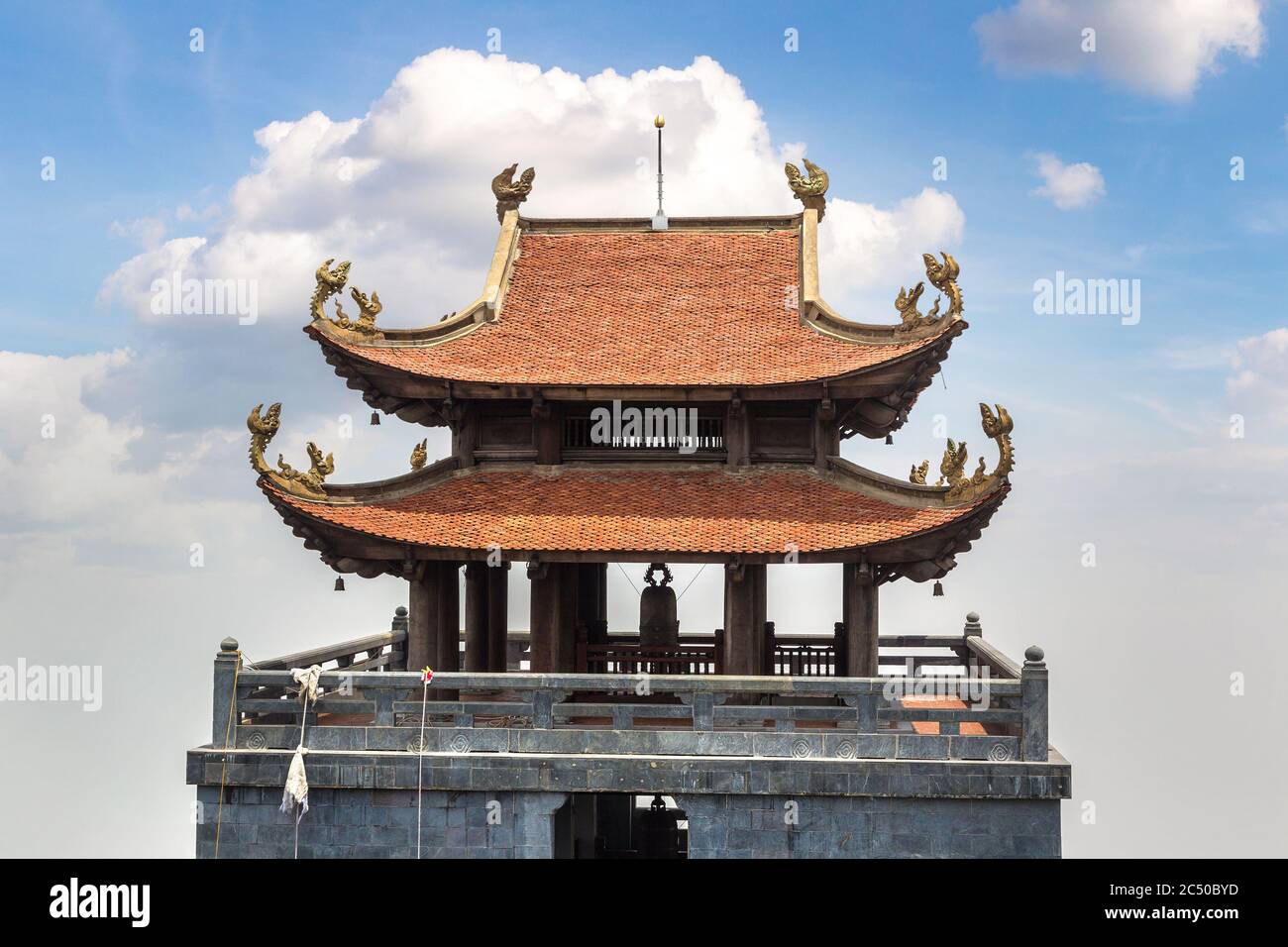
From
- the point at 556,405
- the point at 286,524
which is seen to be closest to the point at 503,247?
the point at 556,405

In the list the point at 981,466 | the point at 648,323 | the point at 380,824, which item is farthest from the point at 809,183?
the point at 380,824

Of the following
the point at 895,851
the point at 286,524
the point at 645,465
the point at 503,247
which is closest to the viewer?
the point at 895,851

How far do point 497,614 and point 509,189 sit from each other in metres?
9.16

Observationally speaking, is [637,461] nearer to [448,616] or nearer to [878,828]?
[448,616]

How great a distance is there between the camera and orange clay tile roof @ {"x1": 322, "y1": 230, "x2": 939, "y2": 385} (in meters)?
23.3

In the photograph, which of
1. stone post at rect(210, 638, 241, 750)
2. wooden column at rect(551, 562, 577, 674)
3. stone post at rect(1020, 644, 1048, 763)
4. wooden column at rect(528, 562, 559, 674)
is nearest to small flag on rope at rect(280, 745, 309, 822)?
stone post at rect(210, 638, 241, 750)

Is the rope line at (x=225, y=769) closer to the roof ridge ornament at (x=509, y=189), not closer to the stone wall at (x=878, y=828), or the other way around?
the stone wall at (x=878, y=828)

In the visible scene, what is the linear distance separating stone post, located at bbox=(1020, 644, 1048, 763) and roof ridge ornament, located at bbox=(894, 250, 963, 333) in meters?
6.09

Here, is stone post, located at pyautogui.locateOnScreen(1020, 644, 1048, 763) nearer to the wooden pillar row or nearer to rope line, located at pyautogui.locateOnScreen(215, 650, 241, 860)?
the wooden pillar row

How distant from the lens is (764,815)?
19.4 metres

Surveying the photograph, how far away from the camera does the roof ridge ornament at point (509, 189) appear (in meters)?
28.1

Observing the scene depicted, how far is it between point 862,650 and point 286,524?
10.2 metres

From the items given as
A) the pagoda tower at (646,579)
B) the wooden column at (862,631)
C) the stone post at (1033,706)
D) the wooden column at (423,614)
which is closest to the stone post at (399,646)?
the pagoda tower at (646,579)
